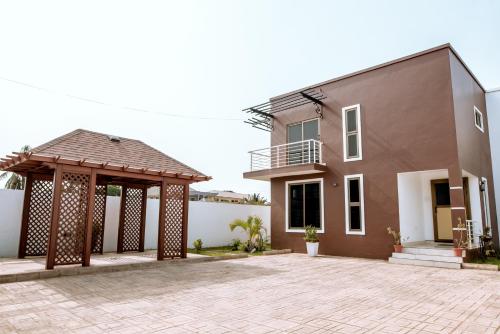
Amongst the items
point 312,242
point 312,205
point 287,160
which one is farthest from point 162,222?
point 287,160

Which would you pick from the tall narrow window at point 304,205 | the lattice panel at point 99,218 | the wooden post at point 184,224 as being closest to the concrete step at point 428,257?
the tall narrow window at point 304,205

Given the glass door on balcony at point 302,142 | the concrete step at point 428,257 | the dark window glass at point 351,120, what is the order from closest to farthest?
the concrete step at point 428,257 < the dark window glass at point 351,120 < the glass door on balcony at point 302,142

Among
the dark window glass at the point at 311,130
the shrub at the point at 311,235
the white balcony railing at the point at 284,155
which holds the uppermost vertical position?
the dark window glass at the point at 311,130

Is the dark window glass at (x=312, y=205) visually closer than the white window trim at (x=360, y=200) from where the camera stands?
No

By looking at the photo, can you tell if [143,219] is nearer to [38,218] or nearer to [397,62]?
[38,218]

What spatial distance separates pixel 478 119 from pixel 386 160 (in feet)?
15.0

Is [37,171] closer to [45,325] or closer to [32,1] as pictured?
[32,1]

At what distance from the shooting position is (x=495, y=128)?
42.3 ft

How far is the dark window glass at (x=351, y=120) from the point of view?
39.7 ft

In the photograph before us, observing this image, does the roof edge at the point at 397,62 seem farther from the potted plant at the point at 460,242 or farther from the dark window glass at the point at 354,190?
the potted plant at the point at 460,242

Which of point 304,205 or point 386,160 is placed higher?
point 386,160

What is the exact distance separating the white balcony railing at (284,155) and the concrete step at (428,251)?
4.71 metres

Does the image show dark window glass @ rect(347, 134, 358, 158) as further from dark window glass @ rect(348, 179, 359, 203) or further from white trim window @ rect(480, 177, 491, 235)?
white trim window @ rect(480, 177, 491, 235)

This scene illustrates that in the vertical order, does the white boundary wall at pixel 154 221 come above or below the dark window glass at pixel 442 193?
below
